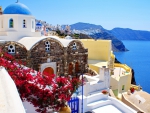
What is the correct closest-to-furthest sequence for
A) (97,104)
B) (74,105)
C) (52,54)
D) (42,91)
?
1. (42,91)
2. (74,105)
3. (97,104)
4. (52,54)

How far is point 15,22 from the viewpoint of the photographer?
16031 mm

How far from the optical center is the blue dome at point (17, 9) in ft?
52.6

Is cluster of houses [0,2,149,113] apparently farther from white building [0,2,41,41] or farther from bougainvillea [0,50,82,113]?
bougainvillea [0,50,82,113]

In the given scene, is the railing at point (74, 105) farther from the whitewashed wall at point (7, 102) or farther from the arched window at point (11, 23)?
the arched window at point (11, 23)

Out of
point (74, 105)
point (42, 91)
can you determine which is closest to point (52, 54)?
point (74, 105)

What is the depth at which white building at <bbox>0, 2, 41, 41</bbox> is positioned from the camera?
15906 millimetres

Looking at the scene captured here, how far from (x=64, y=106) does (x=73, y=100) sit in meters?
1.79

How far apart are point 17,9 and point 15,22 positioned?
119cm

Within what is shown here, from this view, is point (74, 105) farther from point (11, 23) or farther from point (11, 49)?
point (11, 23)

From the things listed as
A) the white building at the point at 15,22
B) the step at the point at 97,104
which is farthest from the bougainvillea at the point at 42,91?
the white building at the point at 15,22

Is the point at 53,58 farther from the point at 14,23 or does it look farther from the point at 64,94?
the point at 64,94

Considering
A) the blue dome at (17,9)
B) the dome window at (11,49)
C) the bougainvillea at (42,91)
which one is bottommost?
the bougainvillea at (42,91)

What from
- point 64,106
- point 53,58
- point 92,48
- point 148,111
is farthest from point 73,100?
point 92,48

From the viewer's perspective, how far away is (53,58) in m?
14.9
